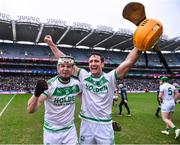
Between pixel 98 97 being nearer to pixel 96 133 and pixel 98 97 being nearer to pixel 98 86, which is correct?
pixel 98 86

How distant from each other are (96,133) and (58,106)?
2.61 feet

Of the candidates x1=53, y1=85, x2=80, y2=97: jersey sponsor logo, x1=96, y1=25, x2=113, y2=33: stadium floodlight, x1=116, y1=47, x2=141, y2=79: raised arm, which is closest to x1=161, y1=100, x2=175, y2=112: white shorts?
x1=116, y1=47, x2=141, y2=79: raised arm

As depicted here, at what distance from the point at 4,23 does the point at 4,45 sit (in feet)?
51.7

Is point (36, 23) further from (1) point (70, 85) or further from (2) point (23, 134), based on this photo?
(1) point (70, 85)

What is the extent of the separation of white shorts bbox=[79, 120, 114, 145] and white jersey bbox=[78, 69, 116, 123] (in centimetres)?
9

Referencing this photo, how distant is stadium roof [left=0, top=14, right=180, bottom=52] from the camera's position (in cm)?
4747

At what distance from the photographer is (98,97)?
497cm

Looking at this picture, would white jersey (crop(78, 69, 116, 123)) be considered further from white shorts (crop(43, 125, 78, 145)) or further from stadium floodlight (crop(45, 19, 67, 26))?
stadium floodlight (crop(45, 19, 67, 26))

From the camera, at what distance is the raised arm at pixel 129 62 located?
4.61m

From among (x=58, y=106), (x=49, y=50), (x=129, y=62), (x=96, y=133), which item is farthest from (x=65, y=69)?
(x=49, y=50)

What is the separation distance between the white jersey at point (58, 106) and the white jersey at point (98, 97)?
0.31m

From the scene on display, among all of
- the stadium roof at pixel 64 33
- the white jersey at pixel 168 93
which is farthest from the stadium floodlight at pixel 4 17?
the white jersey at pixel 168 93

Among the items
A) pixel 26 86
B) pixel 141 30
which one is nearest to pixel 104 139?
pixel 141 30

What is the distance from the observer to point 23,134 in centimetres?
1034
